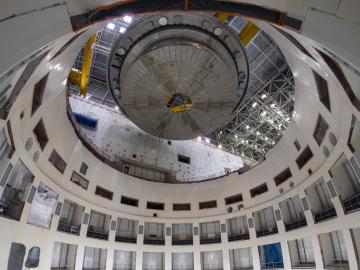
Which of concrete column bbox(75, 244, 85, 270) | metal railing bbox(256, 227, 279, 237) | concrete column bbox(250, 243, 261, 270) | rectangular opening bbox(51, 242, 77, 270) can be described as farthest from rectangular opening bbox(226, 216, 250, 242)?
rectangular opening bbox(51, 242, 77, 270)

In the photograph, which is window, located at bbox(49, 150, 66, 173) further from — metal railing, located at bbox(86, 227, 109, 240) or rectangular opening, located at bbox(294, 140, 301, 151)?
rectangular opening, located at bbox(294, 140, 301, 151)

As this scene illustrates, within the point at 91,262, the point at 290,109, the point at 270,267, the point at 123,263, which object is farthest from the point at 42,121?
the point at 290,109

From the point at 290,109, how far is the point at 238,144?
10537mm

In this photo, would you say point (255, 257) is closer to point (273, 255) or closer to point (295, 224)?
point (273, 255)

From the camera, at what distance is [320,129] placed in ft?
→ 61.6

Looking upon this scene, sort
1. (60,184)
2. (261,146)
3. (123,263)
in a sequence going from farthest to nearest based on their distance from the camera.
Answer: (261,146)
(123,263)
(60,184)

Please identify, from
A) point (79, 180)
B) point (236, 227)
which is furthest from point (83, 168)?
point (236, 227)

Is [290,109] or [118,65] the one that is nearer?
[118,65]

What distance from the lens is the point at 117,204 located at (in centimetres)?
2752

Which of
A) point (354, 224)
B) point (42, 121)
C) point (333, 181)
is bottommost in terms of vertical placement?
point (354, 224)

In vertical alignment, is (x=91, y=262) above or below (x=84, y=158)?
below

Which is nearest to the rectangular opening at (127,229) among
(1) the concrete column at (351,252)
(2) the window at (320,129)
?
(1) the concrete column at (351,252)

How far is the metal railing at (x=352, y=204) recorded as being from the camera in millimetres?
15986

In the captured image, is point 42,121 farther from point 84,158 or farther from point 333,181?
point 333,181
